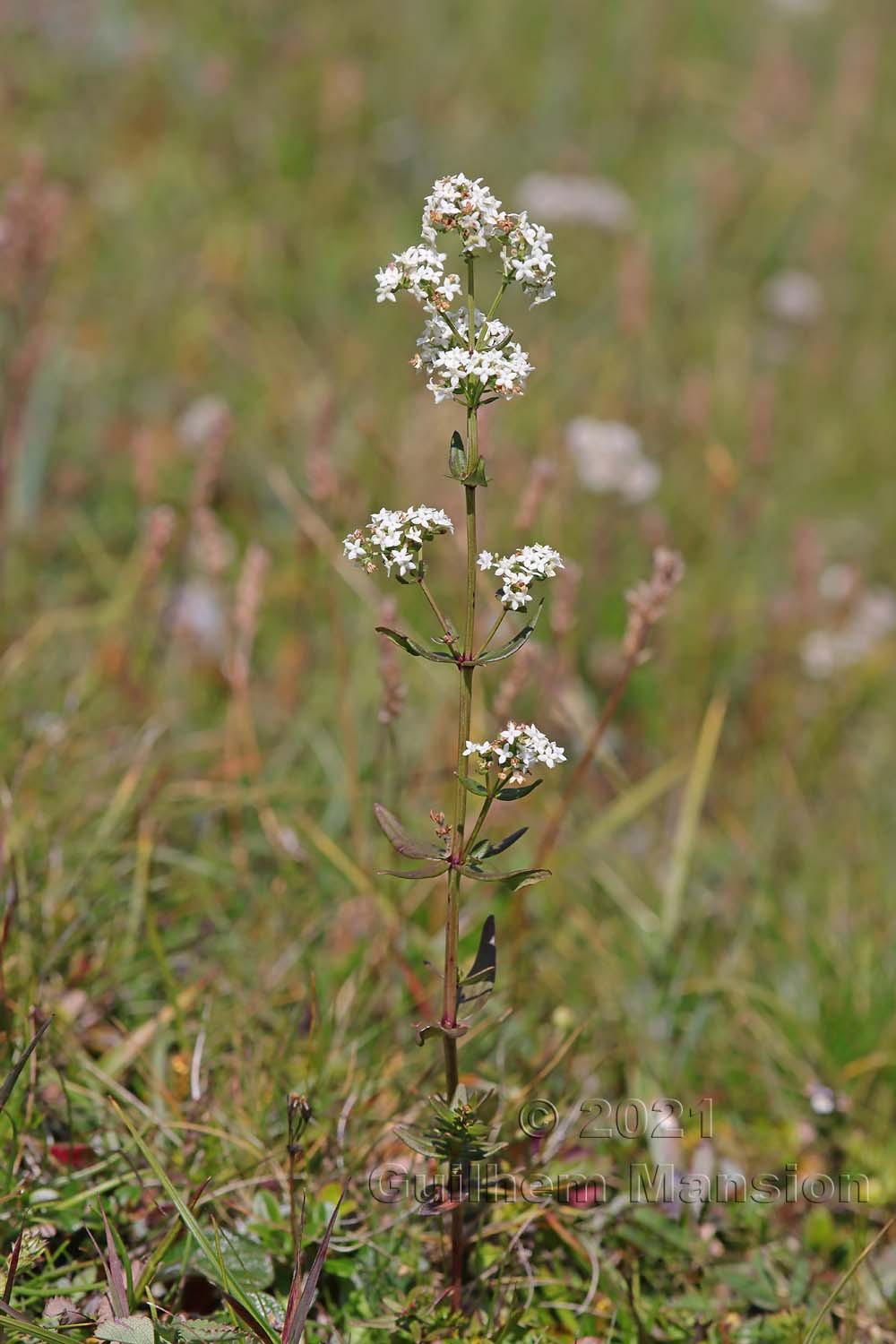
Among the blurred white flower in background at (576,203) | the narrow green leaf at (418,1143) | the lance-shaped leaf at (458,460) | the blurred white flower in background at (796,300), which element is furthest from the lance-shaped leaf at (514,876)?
the blurred white flower in background at (796,300)

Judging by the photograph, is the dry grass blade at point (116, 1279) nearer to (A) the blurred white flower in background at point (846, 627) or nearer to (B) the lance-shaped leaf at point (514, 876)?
(B) the lance-shaped leaf at point (514, 876)

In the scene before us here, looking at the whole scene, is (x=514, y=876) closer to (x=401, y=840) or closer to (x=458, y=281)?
(x=401, y=840)

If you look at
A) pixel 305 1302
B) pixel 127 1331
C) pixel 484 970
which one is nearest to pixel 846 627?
pixel 484 970

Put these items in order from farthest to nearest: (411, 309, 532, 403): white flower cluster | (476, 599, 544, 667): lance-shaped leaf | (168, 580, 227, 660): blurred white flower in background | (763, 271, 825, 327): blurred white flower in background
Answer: (763, 271, 825, 327): blurred white flower in background, (168, 580, 227, 660): blurred white flower in background, (476, 599, 544, 667): lance-shaped leaf, (411, 309, 532, 403): white flower cluster

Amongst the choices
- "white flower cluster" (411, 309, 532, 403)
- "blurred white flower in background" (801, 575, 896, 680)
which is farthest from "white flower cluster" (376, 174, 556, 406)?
"blurred white flower in background" (801, 575, 896, 680)

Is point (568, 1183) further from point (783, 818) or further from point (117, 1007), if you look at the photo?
point (783, 818)

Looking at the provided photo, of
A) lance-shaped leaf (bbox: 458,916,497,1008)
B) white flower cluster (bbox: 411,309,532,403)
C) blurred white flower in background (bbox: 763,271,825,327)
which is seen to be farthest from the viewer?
blurred white flower in background (bbox: 763,271,825,327)

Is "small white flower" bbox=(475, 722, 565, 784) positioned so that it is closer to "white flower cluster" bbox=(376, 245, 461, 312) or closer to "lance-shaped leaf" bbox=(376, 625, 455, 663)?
"lance-shaped leaf" bbox=(376, 625, 455, 663)
